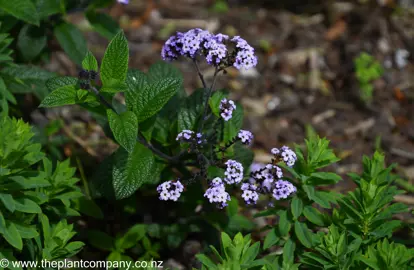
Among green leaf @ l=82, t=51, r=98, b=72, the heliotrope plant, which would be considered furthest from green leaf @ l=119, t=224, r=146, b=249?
green leaf @ l=82, t=51, r=98, b=72

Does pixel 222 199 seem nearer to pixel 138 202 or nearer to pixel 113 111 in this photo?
pixel 113 111

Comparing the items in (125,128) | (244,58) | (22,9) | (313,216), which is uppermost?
(244,58)

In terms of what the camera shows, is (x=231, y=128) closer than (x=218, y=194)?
No

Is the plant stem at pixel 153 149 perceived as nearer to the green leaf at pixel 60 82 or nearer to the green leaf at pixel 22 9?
the green leaf at pixel 60 82

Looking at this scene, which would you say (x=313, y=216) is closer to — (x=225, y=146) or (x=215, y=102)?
(x=225, y=146)

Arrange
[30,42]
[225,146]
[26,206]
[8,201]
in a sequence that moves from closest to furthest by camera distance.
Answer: [8,201]
[26,206]
[225,146]
[30,42]

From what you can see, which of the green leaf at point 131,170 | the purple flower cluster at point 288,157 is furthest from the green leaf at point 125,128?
the purple flower cluster at point 288,157

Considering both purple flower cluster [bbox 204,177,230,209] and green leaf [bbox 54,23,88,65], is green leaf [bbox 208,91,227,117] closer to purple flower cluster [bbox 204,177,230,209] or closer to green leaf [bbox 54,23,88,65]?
purple flower cluster [bbox 204,177,230,209]

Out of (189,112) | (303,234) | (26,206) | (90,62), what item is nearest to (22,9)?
(90,62)

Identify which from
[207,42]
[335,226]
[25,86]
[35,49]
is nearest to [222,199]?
[335,226]
